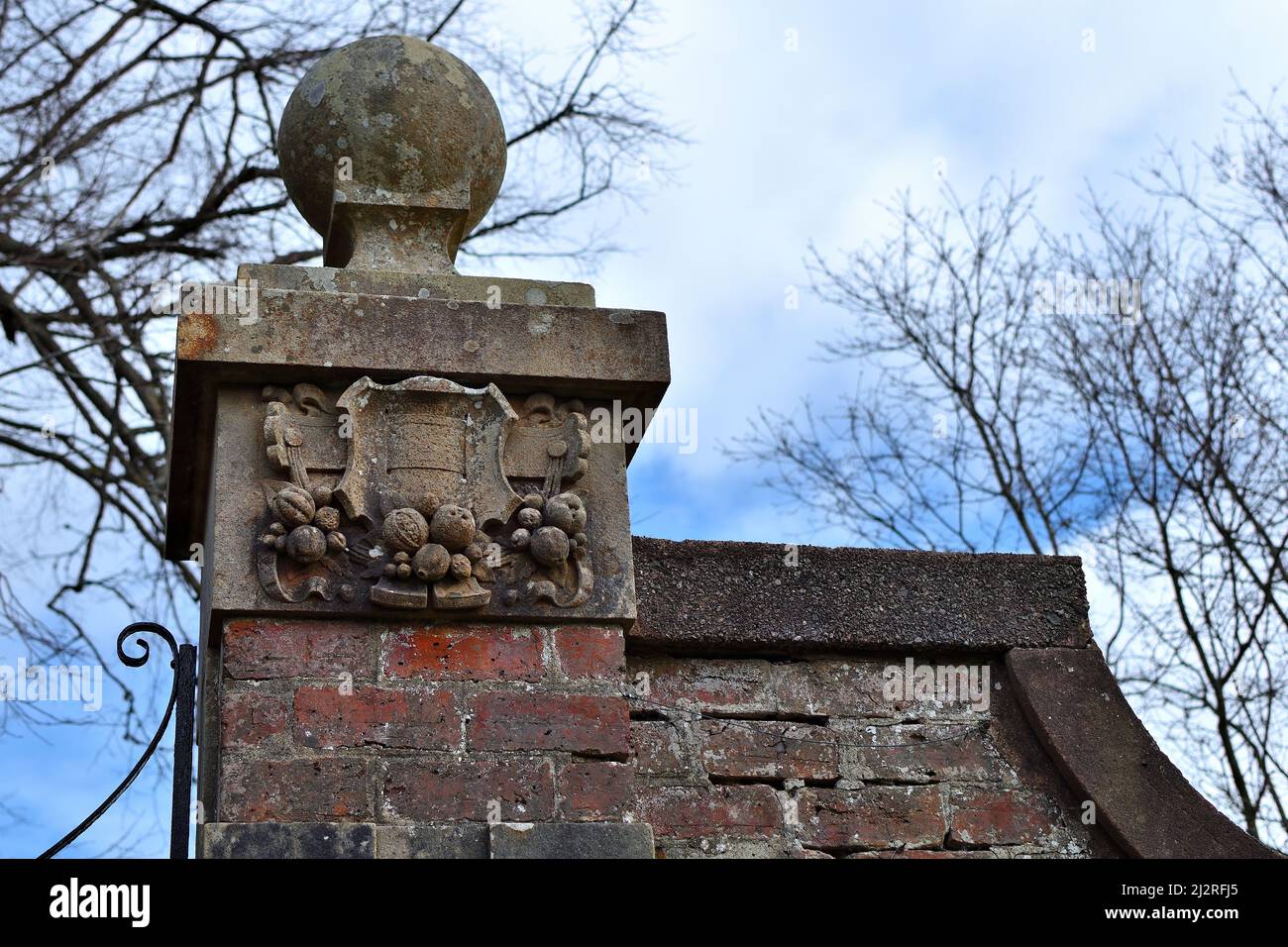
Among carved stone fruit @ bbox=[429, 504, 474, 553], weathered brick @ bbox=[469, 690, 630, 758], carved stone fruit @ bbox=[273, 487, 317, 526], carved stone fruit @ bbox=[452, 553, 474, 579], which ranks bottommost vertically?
weathered brick @ bbox=[469, 690, 630, 758]

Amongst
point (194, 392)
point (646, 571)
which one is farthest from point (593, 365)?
point (194, 392)

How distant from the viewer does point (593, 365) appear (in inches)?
118

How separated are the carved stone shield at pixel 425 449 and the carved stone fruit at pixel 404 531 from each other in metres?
0.04

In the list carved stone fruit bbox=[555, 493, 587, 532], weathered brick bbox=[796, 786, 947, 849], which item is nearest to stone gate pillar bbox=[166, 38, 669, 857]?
carved stone fruit bbox=[555, 493, 587, 532]

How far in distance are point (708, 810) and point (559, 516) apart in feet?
2.24

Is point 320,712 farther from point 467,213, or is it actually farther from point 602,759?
point 467,213

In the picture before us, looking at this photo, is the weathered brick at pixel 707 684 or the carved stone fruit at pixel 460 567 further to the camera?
the weathered brick at pixel 707 684

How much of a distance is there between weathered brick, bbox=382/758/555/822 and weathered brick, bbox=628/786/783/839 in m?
0.42

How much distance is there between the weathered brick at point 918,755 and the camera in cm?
328

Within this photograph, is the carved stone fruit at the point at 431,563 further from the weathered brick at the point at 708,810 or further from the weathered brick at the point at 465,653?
the weathered brick at the point at 708,810

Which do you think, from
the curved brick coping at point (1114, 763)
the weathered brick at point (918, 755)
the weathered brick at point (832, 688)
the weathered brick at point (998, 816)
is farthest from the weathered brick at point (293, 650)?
the curved brick coping at point (1114, 763)

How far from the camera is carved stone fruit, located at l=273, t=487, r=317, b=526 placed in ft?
9.07

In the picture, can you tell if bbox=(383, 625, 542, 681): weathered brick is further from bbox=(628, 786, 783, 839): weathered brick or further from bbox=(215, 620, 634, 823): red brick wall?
bbox=(628, 786, 783, 839): weathered brick

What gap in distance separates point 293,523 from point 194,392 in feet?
1.12
